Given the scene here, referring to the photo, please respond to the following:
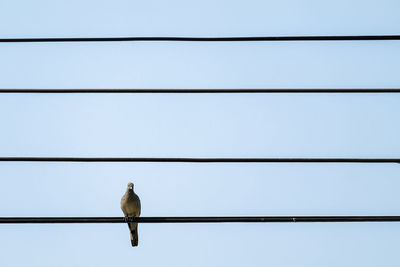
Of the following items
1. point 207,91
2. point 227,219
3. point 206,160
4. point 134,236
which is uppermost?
point 207,91

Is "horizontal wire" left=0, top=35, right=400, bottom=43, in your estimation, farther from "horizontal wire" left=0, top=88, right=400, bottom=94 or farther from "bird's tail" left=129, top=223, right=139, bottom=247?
"bird's tail" left=129, top=223, right=139, bottom=247

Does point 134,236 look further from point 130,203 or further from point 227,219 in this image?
point 227,219

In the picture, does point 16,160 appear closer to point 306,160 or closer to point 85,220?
point 85,220

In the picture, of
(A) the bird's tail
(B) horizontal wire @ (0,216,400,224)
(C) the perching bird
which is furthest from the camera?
(A) the bird's tail

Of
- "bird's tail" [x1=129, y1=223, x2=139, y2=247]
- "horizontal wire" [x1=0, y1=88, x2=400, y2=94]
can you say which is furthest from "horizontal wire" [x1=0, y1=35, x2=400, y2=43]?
"bird's tail" [x1=129, y1=223, x2=139, y2=247]

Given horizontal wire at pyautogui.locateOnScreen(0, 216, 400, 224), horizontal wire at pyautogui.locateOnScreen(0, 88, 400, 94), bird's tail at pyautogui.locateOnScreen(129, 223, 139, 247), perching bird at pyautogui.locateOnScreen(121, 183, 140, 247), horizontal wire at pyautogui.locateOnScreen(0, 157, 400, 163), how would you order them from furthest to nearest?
bird's tail at pyautogui.locateOnScreen(129, 223, 139, 247) → perching bird at pyautogui.locateOnScreen(121, 183, 140, 247) → horizontal wire at pyautogui.locateOnScreen(0, 88, 400, 94) → horizontal wire at pyautogui.locateOnScreen(0, 157, 400, 163) → horizontal wire at pyautogui.locateOnScreen(0, 216, 400, 224)

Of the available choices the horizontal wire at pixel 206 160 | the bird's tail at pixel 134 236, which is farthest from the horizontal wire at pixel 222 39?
the bird's tail at pixel 134 236

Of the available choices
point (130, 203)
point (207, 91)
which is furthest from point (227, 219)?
point (130, 203)

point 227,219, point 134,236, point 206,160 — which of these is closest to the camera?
point 227,219

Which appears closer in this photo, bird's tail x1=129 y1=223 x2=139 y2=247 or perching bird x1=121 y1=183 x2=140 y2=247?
perching bird x1=121 y1=183 x2=140 y2=247

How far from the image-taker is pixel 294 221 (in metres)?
6.18

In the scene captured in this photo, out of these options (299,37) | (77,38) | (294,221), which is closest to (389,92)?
(299,37)

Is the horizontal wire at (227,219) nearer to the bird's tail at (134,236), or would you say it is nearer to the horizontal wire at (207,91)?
the horizontal wire at (207,91)

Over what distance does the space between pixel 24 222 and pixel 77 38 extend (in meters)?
2.69
